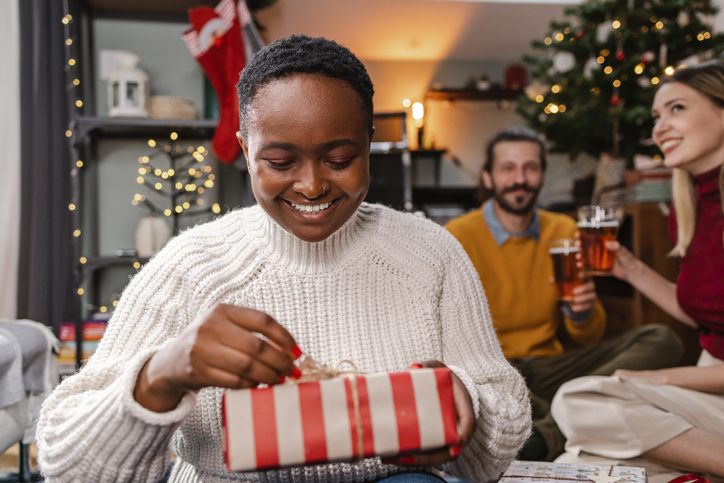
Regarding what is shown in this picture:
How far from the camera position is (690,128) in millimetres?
1601

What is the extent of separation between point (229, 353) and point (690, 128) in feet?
5.09

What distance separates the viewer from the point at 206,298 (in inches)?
34.9

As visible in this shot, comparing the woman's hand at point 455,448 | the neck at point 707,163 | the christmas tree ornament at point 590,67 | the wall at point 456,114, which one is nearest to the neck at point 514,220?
the neck at point 707,163

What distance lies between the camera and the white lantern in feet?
9.11

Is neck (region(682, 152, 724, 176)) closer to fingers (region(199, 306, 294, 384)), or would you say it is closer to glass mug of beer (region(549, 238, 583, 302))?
glass mug of beer (region(549, 238, 583, 302))

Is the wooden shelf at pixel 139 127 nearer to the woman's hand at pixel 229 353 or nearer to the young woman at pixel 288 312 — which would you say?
the young woman at pixel 288 312

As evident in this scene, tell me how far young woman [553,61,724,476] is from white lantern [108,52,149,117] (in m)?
2.30

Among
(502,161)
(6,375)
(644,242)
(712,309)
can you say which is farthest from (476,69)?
(6,375)

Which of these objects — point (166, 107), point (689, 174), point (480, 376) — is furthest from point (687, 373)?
point (166, 107)

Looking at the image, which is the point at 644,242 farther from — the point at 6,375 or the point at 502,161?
the point at 6,375

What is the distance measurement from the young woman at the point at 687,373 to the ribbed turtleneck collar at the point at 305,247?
39.9 inches

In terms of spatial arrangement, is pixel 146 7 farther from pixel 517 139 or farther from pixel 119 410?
pixel 119 410

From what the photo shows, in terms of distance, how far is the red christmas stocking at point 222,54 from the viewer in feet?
9.06

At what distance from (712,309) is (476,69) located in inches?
220
